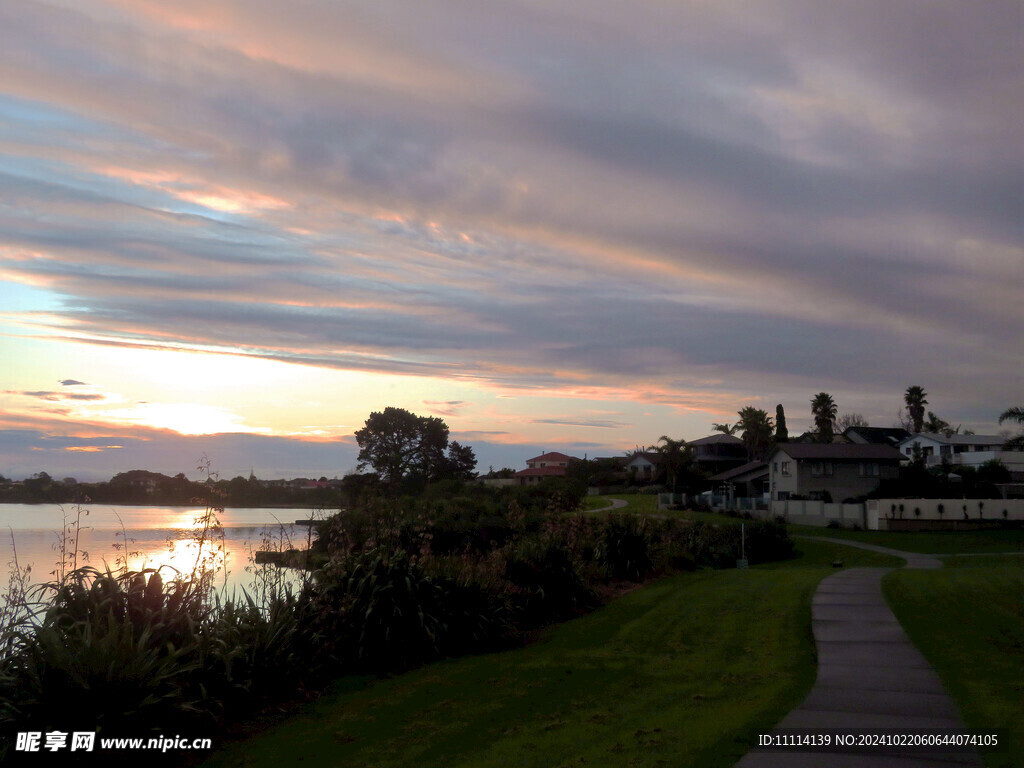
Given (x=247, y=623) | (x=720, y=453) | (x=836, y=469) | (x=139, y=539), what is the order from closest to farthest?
(x=247, y=623)
(x=139, y=539)
(x=836, y=469)
(x=720, y=453)

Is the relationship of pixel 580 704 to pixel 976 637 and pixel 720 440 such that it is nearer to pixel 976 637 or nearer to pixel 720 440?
pixel 976 637

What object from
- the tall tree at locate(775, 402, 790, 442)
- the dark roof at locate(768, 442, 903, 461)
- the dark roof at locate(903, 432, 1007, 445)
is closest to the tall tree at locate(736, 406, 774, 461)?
the tall tree at locate(775, 402, 790, 442)

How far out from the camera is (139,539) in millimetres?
10836

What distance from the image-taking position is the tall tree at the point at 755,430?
92.2 m

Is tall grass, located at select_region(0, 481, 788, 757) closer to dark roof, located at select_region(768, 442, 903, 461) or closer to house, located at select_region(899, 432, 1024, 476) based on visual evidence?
dark roof, located at select_region(768, 442, 903, 461)

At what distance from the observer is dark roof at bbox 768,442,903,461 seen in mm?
57812

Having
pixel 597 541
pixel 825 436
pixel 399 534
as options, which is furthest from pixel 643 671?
pixel 825 436

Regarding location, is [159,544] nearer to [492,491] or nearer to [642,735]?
[642,735]

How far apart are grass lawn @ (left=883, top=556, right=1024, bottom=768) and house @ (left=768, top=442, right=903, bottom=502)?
38.5m

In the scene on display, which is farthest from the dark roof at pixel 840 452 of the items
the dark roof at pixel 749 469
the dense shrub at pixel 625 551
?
the dense shrub at pixel 625 551

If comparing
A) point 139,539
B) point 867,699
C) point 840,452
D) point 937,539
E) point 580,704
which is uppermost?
point 840,452

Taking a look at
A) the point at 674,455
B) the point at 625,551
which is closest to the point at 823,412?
the point at 674,455

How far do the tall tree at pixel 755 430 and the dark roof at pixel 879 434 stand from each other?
9220 mm

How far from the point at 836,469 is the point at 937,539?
18.9 m
